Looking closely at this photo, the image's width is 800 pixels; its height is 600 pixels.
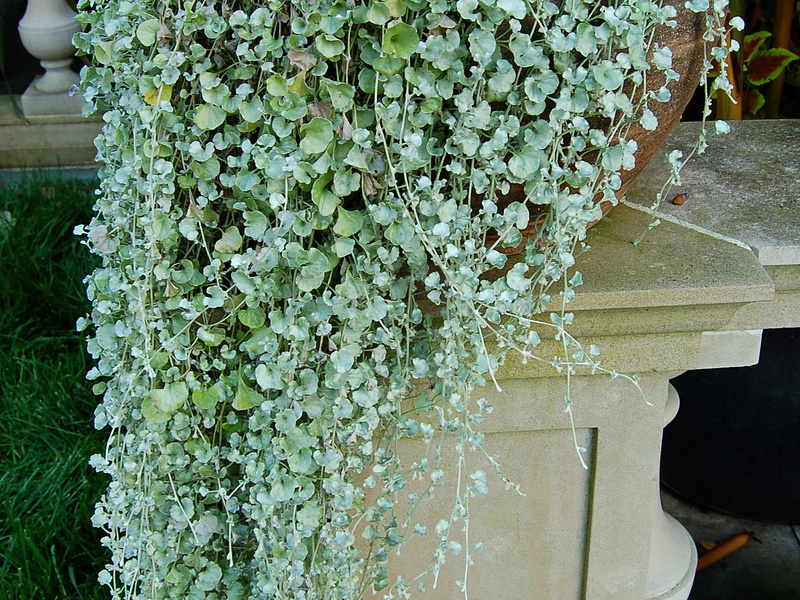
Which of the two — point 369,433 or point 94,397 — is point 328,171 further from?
point 94,397

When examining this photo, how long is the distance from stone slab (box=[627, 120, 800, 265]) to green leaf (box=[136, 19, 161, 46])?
2.59 feet

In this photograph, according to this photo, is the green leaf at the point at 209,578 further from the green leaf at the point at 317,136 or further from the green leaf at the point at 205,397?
the green leaf at the point at 317,136

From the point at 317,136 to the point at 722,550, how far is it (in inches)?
61.3

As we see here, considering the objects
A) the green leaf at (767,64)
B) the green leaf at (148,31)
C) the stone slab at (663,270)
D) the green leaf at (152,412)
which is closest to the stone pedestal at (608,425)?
the stone slab at (663,270)

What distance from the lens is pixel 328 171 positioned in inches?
36.3

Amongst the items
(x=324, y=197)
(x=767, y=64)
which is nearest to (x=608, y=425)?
(x=324, y=197)

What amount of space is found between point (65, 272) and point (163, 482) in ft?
4.68

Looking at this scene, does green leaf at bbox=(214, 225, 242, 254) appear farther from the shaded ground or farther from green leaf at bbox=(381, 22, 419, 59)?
the shaded ground

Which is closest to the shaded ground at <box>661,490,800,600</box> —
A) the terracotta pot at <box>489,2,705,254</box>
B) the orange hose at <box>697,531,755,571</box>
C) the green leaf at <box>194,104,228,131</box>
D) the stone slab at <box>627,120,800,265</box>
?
the orange hose at <box>697,531,755,571</box>

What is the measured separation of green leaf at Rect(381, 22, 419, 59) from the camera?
85cm

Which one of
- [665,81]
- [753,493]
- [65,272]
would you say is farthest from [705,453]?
[65,272]

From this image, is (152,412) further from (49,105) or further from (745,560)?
(49,105)

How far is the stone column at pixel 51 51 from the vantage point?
9.82 ft

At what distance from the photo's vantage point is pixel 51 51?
3023mm
